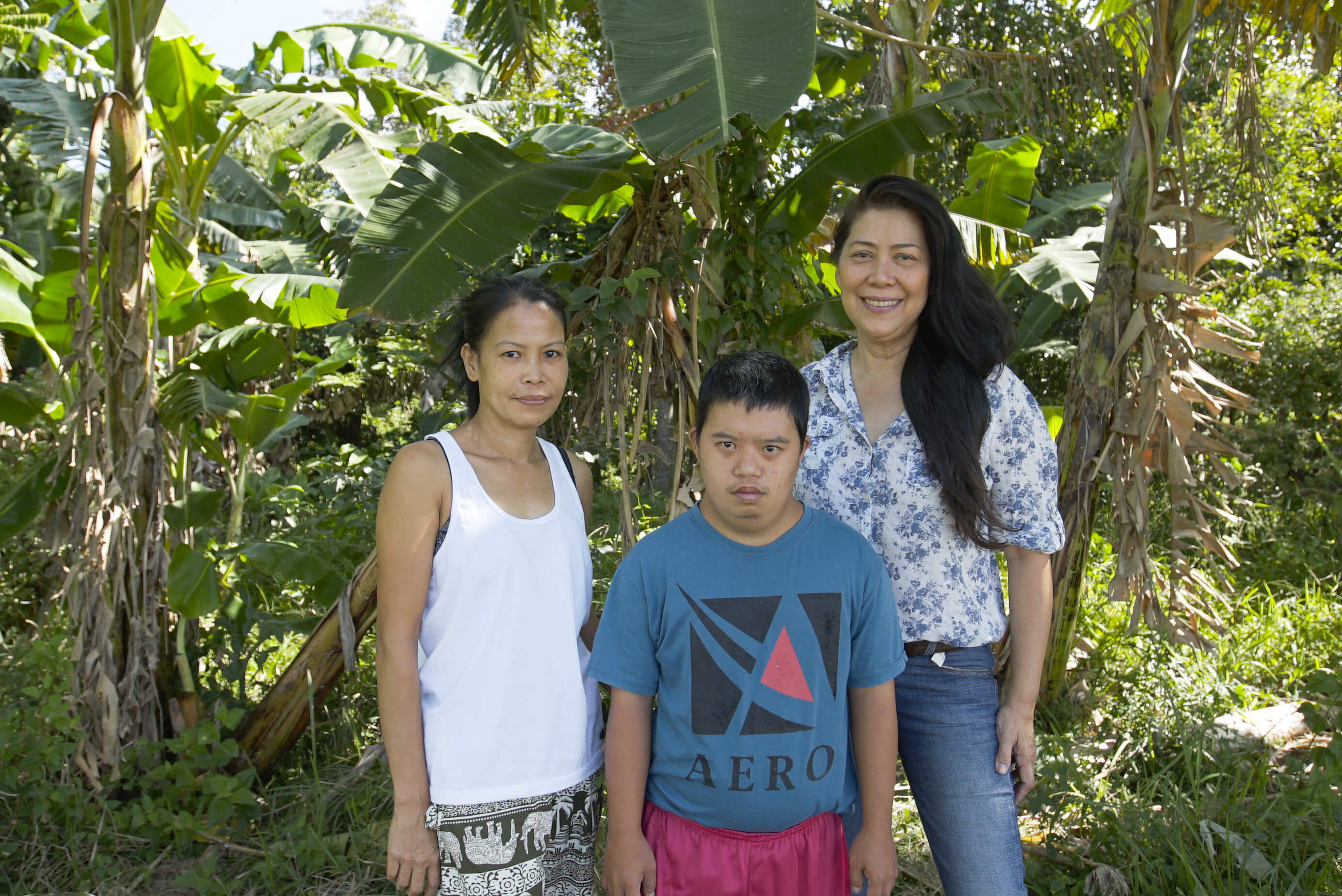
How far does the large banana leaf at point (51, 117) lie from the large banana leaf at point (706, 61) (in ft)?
12.9

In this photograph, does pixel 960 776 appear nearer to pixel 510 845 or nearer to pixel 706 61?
pixel 510 845

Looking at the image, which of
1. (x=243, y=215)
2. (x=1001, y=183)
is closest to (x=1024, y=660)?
(x=1001, y=183)

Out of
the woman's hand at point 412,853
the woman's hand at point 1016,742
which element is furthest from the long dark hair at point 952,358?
the woman's hand at point 412,853

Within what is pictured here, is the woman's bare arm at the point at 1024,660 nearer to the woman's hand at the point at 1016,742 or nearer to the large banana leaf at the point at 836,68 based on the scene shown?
the woman's hand at the point at 1016,742

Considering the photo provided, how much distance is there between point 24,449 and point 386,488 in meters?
4.38

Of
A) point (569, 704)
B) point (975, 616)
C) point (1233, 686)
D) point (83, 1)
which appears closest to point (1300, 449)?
point (1233, 686)

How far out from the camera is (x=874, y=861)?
170cm

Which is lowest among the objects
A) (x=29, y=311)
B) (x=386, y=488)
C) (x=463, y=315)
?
(x=386, y=488)

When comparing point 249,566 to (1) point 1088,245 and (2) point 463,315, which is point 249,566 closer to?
(2) point 463,315

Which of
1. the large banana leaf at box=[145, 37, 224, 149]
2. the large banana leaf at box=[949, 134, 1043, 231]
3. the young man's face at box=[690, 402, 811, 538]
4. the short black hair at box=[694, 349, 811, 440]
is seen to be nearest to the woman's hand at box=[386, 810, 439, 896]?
the young man's face at box=[690, 402, 811, 538]

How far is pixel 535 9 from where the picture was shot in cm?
351

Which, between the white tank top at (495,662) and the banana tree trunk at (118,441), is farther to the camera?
the banana tree trunk at (118,441)

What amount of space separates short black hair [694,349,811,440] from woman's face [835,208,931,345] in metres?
0.22

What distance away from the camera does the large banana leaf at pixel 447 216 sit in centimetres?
263
